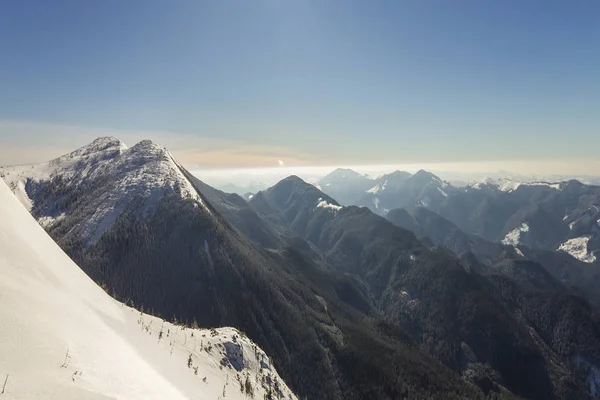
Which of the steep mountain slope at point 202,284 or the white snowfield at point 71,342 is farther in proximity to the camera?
the steep mountain slope at point 202,284

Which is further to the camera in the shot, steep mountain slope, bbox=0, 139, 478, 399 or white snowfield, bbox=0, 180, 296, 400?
steep mountain slope, bbox=0, 139, 478, 399

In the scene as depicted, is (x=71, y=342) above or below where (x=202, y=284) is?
above

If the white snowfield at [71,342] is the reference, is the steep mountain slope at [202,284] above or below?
below

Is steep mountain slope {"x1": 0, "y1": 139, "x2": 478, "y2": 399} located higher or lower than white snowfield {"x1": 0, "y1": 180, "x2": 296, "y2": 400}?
lower

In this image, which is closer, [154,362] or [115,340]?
[115,340]

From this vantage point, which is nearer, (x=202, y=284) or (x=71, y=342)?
(x=71, y=342)

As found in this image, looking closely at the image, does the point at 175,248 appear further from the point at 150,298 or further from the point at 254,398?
the point at 254,398

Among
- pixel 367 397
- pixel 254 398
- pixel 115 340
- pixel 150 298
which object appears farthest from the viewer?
pixel 367 397

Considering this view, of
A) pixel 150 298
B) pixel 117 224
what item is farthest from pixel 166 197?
pixel 150 298
